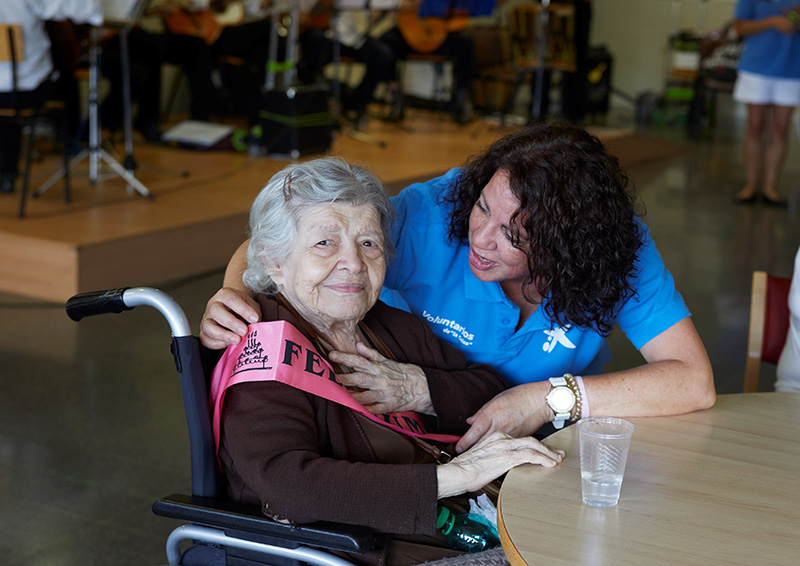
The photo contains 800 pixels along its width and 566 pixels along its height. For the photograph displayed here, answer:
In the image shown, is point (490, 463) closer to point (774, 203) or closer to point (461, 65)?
point (774, 203)

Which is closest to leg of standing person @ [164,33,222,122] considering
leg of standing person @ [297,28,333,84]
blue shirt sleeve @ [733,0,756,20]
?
leg of standing person @ [297,28,333,84]

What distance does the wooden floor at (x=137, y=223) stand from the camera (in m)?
3.75

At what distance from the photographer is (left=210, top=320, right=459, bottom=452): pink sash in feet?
4.23

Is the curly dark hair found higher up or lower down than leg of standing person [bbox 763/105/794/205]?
higher up

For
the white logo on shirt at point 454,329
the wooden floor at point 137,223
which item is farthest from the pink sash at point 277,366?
the wooden floor at point 137,223

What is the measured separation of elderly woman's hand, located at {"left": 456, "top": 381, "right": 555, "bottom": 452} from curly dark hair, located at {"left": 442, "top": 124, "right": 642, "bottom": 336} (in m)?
0.18

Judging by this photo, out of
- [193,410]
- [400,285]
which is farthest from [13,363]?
[193,410]

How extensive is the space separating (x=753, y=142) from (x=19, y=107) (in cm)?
501

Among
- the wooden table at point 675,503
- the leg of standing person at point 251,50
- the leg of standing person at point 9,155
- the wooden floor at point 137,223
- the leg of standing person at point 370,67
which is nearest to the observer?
the wooden table at point 675,503

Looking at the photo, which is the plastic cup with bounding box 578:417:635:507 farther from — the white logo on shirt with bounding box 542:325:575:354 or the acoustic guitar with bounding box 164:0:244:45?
the acoustic guitar with bounding box 164:0:244:45

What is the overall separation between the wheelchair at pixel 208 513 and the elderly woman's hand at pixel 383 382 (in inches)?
10.6

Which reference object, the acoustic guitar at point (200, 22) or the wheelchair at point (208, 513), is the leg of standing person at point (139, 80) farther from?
the wheelchair at point (208, 513)

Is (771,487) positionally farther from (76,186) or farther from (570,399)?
(76,186)

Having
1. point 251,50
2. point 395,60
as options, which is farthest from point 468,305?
point 395,60
